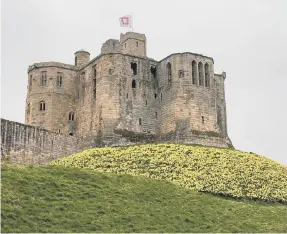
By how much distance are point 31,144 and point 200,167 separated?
14683 millimetres

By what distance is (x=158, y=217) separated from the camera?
90.3 feet

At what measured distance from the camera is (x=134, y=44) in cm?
5962

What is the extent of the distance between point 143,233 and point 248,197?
46.5ft

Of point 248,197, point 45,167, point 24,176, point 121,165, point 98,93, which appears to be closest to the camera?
point 24,176

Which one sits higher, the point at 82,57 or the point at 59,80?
the point at 82,57

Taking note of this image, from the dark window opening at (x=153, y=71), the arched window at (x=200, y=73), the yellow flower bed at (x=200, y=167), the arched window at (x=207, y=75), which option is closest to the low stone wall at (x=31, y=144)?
the yellow flower bed at (x=200, y=167)

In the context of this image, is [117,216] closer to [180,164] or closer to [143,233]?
[143,233]

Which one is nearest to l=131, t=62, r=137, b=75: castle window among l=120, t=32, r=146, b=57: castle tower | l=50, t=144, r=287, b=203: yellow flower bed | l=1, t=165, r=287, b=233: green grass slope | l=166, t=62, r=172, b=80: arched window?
l=166, t=62, r=172, b=80: arched window

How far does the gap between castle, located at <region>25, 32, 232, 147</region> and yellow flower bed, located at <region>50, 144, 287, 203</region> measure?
5.30m

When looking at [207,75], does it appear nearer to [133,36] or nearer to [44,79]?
[133,36]

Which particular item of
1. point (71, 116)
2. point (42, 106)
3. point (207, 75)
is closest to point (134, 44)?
point (207, 75)

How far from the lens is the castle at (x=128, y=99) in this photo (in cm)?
5106

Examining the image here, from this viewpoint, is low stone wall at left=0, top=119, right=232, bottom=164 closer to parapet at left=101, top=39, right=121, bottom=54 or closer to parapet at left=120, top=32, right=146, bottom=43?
parapet at left=101, top=39, right=121, bottom=54

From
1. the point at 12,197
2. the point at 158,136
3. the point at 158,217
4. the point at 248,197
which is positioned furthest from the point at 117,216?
the point at 158,136
